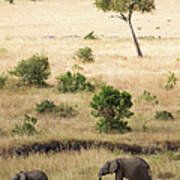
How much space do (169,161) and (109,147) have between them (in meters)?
2.38

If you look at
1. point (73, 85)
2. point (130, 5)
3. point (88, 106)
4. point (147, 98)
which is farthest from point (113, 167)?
point (130, 5)

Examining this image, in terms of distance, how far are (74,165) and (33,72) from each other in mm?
12510

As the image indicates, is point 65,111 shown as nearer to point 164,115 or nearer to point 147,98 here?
point 164,115

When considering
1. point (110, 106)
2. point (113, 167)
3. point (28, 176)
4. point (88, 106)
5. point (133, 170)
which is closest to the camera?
point (28, 176)

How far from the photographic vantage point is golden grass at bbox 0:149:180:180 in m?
7.82

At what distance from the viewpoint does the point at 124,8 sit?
3275cm

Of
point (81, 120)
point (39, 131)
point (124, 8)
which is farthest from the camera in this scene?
point (124, 8)

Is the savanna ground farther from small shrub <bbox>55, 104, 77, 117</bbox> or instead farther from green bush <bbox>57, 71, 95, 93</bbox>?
green bush <bbox>57, 71, 95, 93</bbox>

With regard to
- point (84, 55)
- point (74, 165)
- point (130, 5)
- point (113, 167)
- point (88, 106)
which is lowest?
point (88, 106)

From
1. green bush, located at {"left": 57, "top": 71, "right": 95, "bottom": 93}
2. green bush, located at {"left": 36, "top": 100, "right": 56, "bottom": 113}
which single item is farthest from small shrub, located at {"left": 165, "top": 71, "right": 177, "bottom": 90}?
green bush, located at {"left": 36, "top": 100, "right": 56, "bottom": 113}

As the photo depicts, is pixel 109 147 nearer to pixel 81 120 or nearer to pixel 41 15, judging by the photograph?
pixel 81 120

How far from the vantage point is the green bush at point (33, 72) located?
20.5 metres

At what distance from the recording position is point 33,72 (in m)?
20.8

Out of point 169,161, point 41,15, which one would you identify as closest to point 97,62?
point 169,161
